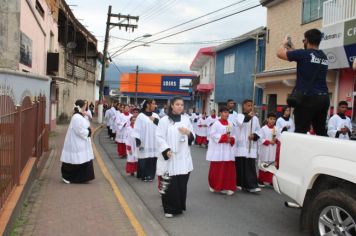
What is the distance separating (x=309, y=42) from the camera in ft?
19.4

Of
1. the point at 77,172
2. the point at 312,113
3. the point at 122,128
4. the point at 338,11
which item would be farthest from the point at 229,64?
the point at 312,113

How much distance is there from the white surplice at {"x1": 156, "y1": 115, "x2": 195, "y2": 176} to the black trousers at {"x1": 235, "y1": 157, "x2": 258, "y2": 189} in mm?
2167

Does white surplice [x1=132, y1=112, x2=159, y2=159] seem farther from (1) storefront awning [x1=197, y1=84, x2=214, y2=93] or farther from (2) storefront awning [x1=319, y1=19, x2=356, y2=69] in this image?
(1) storefront awning [x1=197, y1=84, x2=214, y2=93]

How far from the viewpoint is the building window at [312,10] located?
1684 cm

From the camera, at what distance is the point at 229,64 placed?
29.9m

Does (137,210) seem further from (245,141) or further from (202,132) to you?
(202,132)

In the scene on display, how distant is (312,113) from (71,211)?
368 centimetres

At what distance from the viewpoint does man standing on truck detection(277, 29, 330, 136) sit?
5809mm

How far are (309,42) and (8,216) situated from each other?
4.17m

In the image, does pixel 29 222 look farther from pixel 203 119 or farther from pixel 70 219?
pixel 203 119

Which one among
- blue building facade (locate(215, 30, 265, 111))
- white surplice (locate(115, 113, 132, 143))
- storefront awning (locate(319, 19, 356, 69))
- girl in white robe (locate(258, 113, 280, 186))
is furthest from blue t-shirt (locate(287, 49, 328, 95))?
blue building facade (locate(215, 30, 265, 111))

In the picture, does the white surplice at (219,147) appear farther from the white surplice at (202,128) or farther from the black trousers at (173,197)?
the white surplice at (202,128)

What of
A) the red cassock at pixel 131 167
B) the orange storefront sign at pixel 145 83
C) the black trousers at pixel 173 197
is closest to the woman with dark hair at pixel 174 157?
the black trousers at pixel 173 197

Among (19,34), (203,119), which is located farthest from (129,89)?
(19,34)
